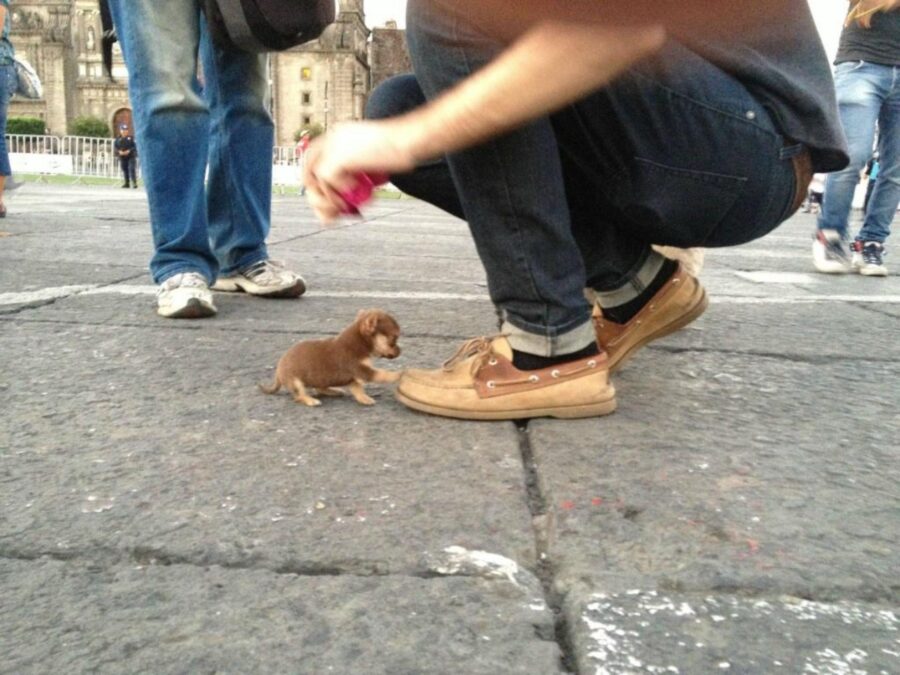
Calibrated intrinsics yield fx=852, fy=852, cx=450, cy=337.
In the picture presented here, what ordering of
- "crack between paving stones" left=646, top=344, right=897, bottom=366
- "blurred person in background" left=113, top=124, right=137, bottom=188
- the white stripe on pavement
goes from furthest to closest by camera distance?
"blurred person in background" left=113, top=124, right=137, bottom=188
the white stripe on pavement
"crack between paving stones" left=646, top=344, right=897, bottom=366

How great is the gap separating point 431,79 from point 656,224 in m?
0.51

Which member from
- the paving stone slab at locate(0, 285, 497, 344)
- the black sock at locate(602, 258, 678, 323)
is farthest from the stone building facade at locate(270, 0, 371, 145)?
the black sock at locate(602, 258, 678, 323)

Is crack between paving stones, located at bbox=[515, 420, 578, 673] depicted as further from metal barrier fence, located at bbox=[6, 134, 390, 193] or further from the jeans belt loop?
metal barrier fence, located at bbox=[6, 134, 390, 193]

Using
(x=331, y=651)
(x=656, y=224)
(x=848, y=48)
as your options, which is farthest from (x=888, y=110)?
(x=331, y=651)

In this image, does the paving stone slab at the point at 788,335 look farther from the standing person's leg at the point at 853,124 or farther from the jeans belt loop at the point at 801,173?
the standing person's leg at the point at 853,124

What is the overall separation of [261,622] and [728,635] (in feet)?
1.55

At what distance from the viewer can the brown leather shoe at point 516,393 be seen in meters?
1.58

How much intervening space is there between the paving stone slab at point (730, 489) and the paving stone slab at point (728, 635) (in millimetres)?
33

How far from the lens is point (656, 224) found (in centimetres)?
165

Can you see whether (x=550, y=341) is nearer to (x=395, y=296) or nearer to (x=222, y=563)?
(x=222, y=563)

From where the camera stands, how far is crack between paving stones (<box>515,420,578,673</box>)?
846mm

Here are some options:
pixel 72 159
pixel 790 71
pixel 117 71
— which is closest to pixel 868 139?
pixel 790 71

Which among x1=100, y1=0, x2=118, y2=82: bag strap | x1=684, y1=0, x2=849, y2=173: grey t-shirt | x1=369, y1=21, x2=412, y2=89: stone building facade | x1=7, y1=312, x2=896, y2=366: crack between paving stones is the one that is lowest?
x1=7, y1=312, x2=896, y2=366: crack between paving stones

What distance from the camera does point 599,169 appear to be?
63.9 inches
